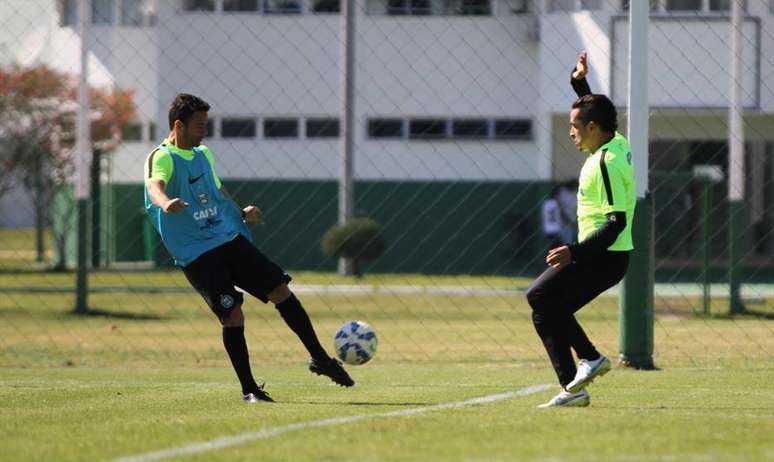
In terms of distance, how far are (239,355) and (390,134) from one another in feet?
91.9

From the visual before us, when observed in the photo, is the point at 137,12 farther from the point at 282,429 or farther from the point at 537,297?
the point at 282,429

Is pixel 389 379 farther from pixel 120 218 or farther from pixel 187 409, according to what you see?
pixel 120 218

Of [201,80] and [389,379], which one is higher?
[201,80]

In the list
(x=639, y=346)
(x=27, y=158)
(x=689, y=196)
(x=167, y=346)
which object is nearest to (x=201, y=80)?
(x=27, y=158)

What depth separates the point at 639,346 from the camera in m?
14.2

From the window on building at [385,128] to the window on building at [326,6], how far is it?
270cm

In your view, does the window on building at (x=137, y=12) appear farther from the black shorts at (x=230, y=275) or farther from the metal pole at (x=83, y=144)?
the black shorts at (x=230, y=275)

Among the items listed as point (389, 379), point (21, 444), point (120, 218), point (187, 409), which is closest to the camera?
point (21, 444)

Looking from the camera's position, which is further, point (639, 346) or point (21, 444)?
point (639, 346)

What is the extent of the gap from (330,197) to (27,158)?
24.6 feet

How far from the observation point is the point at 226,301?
412 inches

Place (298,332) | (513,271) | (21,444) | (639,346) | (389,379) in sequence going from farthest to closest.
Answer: (513,271) < (639,346) < (389,379) < (298,332) < (21,444)

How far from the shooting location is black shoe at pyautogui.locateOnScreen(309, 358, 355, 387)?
10812 mm

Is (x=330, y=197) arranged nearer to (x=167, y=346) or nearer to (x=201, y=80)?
(x=201, y=80)
